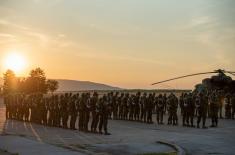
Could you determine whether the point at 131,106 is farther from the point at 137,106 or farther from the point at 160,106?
the point at 160,106

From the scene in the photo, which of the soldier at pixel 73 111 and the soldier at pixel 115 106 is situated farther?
the soldier at pixel 115 106

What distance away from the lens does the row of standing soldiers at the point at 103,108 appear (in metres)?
20.7

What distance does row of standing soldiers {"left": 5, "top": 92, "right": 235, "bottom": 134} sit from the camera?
20.7 metres

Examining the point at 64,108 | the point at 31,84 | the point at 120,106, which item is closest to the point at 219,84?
the point at 120,106

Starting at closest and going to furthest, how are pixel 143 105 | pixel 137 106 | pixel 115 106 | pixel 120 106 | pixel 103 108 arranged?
pixel 103 108, pixel 143 105, pixel 137 106, pixel 120 106, pixel 115 106

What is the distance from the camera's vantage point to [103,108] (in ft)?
65.4

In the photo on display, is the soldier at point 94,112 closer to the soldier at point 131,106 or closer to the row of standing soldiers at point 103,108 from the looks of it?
the row of standing soldiers at point 103,108

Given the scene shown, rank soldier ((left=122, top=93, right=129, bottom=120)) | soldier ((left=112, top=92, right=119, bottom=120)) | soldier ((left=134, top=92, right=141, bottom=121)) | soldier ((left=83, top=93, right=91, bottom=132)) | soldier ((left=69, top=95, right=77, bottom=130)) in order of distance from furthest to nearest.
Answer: soldier ((left=112, top=92, right=119, bottom=120)) < soldier ((left=122, top=93, right=129, bottom=120)) < soldier ((left=134, top=92, right=141, bottom=121)) < soldier ((left=69, top=95, right=77, bottom=130)) < soldier ((left=83, top=93, right=91, bottom=132))

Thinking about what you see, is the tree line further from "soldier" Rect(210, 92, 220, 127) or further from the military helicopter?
"soldier" Rect(210, 92, 220, 127)

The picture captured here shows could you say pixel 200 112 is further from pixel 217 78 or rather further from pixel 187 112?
pixel 217 78

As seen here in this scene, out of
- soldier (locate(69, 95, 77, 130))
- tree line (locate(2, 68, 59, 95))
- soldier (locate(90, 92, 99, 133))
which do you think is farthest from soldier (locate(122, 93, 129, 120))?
tree line (locate(2, 68, 59, 95))

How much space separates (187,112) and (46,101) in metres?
7.69

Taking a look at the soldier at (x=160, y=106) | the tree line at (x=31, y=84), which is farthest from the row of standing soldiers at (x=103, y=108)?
the tree line at (x=31, y=84)

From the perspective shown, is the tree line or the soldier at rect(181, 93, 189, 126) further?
the tree line
